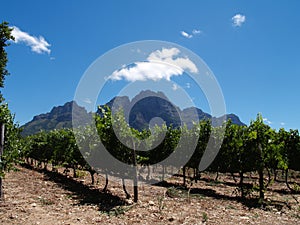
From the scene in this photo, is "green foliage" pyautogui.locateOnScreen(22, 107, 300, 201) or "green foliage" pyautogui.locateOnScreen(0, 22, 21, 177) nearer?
"green foliage" pyautogui.locateOnScreen(0, 22, 21, 177)

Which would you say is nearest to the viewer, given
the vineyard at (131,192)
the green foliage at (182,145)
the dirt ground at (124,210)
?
the dirt ground at (124,210)

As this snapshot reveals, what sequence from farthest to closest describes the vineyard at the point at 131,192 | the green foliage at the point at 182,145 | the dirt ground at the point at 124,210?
the green foliage at the point at 182,145 → the vineyard at the point at 131,192 → the dirt ground at the point at 124,210

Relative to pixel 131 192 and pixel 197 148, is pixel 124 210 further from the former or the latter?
pixel 197 148

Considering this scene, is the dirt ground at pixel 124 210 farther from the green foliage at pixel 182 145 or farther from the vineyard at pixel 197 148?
the green foliage at pixel 182 145

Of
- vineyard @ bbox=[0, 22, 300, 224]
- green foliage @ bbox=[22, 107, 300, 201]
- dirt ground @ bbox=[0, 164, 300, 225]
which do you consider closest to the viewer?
dirt ground @ bbox=[0, 164, 300, 225]

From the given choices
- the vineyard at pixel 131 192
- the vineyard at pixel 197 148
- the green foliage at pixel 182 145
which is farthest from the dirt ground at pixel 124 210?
the green foliage at pixel 182 145

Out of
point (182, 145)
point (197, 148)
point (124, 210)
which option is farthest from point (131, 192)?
point (182, 145)

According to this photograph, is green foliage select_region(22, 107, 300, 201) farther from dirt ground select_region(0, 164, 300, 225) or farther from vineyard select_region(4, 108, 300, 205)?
dirt ground select_region(0, 164, 300, 225)

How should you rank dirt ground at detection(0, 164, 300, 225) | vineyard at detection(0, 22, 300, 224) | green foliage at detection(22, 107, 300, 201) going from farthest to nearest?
1. green foliage at detection(22, 107, 300, 201)
2. vineyard at detection(0, 22, 300, 224)
3. dirt ground at detection(0, 164, 300, 225)

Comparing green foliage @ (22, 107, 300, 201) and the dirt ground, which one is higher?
green foliage @ (22, 107, 300, 201)

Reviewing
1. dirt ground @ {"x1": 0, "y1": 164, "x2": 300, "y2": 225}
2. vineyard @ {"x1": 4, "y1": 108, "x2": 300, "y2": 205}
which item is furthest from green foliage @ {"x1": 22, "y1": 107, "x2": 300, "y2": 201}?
dirt ground @ {"x1": 0, "y1": 164, "x2": 300, "y2": 225}

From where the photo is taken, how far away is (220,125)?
78.9ft

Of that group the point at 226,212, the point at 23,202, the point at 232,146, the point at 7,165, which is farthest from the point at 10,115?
the point at 232,146

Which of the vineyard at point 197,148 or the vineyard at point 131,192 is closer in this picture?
the vineyard at point 131,192
